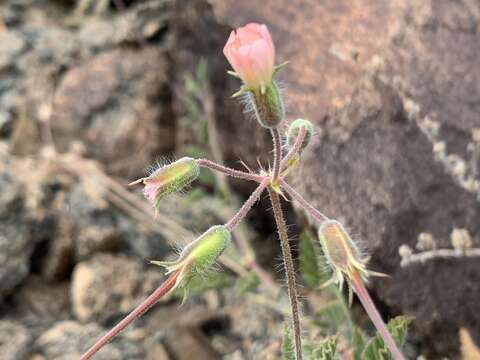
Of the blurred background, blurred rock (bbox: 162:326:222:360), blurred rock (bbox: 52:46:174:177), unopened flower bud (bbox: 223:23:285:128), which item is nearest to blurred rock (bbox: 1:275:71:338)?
the blurred background

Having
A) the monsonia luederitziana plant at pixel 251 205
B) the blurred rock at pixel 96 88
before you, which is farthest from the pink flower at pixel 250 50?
the blurred rock at pixel 96 88

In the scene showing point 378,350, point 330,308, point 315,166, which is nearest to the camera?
point 378,350

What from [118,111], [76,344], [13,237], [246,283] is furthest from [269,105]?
[118,111]

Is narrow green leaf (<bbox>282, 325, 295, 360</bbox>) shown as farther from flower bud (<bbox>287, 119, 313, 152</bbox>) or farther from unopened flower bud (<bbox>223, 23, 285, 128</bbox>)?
unopened flower bud (<bbox>223, 23, 285, 128</bbox>)

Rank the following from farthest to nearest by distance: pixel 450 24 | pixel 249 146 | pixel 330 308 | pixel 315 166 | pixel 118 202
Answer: pixel 118 202 < pixel 249 146 < pixel 450 24 < pixel 315 166 < pixel 330 308

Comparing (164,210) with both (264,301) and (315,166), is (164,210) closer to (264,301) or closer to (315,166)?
(264,301)

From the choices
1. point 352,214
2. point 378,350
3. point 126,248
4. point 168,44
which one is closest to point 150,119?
point 168,44

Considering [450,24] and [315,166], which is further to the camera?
[450,24]

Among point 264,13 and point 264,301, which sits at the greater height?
point 264,13

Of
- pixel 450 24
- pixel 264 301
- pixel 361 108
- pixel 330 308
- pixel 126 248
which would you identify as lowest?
pixel 126 248
